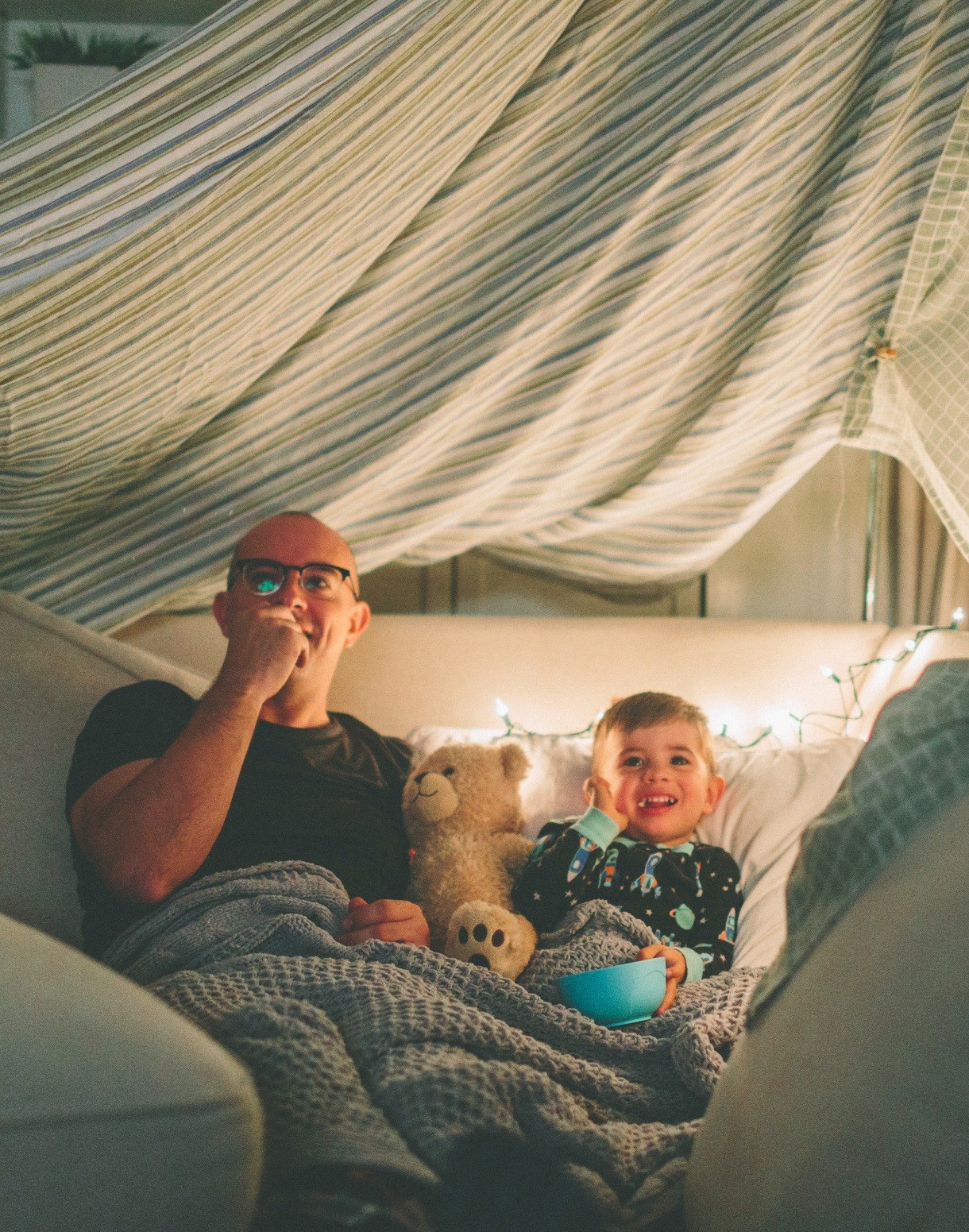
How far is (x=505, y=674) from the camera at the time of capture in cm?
174

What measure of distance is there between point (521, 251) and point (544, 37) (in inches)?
11.9

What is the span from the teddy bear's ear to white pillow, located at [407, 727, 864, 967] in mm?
112

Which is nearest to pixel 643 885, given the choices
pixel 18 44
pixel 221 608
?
pixel 221 608

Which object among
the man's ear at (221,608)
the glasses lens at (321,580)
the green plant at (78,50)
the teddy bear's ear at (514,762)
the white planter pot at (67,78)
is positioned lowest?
the teddy bear's ear at (514,762)

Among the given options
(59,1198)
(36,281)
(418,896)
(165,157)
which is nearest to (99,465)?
(36,281)

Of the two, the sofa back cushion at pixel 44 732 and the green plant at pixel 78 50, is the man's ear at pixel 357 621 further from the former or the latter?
the green plant at pixel 78 50

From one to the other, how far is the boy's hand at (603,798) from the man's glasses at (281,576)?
474 millimetres

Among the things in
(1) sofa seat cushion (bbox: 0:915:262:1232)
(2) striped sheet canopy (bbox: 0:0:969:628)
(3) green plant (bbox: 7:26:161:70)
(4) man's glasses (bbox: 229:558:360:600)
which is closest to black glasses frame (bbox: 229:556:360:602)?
(4) man's glasses (bbox: 229:558:360:600)

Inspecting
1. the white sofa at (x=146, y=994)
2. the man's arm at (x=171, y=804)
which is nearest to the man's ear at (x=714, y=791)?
the white sofa at (x=146, y=994)

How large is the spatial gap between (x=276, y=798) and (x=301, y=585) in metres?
0.33

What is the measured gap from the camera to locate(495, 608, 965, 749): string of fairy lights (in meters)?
1.64

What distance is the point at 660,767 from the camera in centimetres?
138

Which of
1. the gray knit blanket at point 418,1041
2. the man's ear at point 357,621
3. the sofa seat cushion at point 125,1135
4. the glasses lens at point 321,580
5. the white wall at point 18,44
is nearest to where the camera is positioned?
the sofa seat cushion at point 125,1135

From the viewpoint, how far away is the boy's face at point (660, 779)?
1.38 meters
